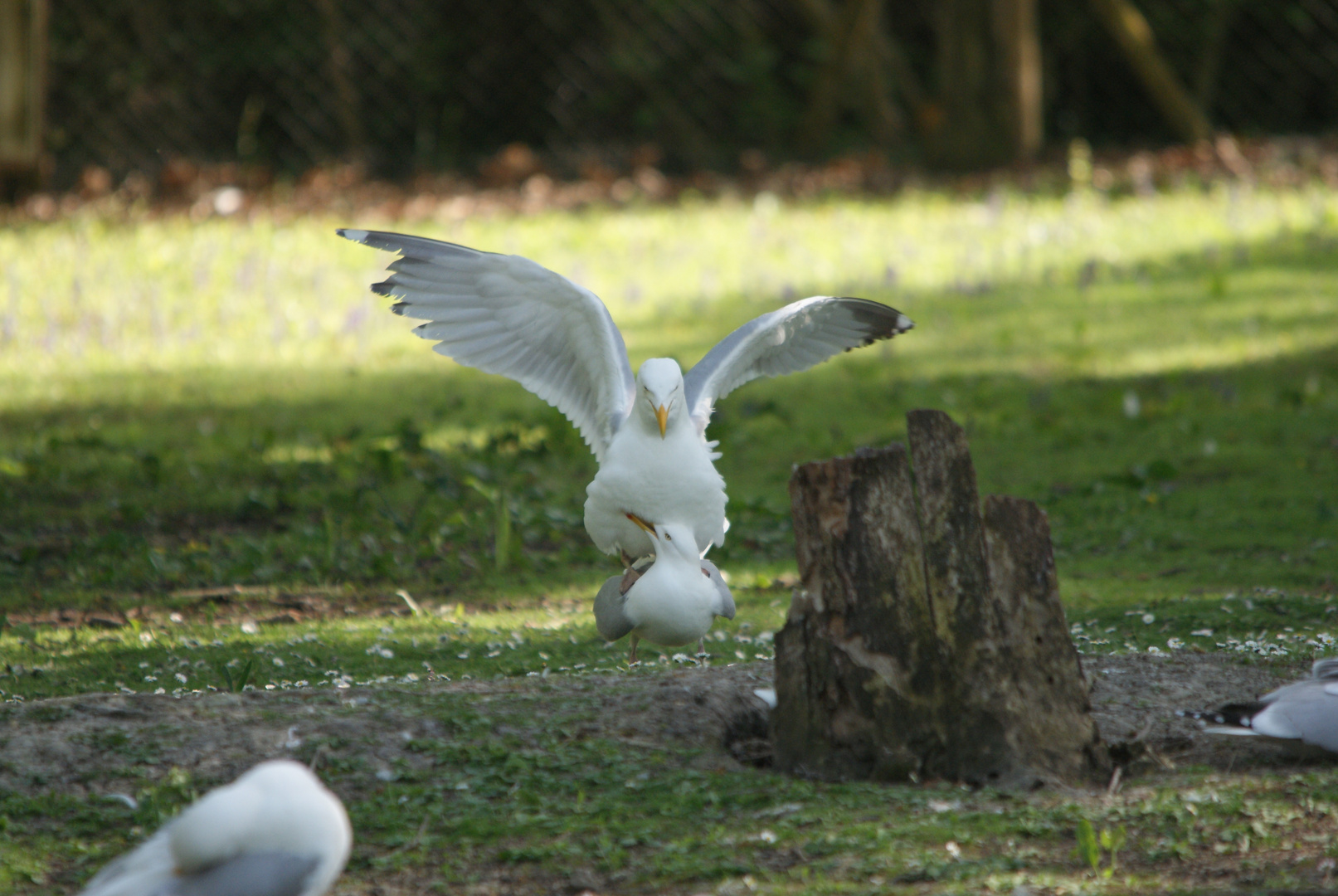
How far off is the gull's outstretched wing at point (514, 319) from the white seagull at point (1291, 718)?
208cm

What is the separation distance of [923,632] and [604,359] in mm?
1778

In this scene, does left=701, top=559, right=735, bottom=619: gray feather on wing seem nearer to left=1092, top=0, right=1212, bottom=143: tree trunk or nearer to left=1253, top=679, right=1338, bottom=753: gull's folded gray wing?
left=1253, top=679, right=1338, bottom=753: gull's folded gray wing

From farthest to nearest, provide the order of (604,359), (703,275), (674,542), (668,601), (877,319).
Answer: (703,275), (877,319), (604,359), (674,542), (668,601)

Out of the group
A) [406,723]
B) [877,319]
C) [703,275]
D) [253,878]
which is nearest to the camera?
[253,878]

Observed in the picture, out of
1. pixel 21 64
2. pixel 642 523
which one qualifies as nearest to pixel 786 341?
pixel 642 523

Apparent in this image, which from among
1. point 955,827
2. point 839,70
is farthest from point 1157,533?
point 839,70

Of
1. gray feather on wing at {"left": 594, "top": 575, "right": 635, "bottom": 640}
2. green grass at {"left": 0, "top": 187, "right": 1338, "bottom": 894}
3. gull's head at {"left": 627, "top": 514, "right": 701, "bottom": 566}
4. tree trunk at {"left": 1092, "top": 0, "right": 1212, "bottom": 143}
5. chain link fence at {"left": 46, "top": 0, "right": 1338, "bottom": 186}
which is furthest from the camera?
chain link fence at {"left": 46, "top": 0, "right": 1338, "bottom": 186}

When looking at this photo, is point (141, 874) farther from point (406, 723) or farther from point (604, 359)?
point (604, 359)

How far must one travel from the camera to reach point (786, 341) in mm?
4977

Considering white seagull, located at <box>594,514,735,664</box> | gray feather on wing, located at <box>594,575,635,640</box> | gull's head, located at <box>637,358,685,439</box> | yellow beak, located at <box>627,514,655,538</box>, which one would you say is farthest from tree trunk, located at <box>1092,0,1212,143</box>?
gray feather on wing, located at <box>594,575,635,640</box>

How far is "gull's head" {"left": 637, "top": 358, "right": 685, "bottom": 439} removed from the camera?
4.17 m

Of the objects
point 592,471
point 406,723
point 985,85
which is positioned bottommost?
point 406,723

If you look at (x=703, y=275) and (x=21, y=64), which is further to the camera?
(x=21, y=64)

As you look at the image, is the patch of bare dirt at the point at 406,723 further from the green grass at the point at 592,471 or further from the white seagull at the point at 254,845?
the white seagull at the point at 254,845
